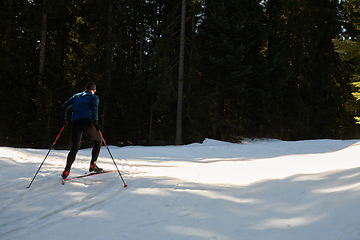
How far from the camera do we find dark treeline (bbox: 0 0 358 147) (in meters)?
20.5

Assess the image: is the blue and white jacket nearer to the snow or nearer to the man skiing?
the man skiing

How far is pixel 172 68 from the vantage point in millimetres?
21547

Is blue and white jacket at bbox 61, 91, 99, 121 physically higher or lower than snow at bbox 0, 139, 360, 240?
higher

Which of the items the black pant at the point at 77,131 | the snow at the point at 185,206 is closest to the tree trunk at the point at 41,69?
the snow at the point at 185,206


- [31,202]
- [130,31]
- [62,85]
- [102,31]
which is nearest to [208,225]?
[31,202]

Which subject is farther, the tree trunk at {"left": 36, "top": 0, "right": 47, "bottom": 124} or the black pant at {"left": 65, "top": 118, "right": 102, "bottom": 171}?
the tree trunk at {"left": 36, "top": 0, "right": 47, "bottom": 124}

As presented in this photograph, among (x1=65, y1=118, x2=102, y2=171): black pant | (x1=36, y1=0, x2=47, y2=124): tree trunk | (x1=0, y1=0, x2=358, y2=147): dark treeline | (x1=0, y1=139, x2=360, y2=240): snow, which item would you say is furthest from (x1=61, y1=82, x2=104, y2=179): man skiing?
(x1=36, y1=0, x2=47, y2=124): tree trunk

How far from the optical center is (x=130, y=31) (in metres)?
32.1

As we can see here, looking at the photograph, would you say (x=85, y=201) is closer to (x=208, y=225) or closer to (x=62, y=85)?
(x=208, y=225)

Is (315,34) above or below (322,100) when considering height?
above

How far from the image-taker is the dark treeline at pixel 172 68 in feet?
67.3

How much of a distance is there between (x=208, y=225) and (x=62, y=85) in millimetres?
20054

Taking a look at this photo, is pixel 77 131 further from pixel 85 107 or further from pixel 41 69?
pixel 41 69

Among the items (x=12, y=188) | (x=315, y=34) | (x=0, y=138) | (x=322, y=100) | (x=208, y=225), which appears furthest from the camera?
(x=322, y=100)
